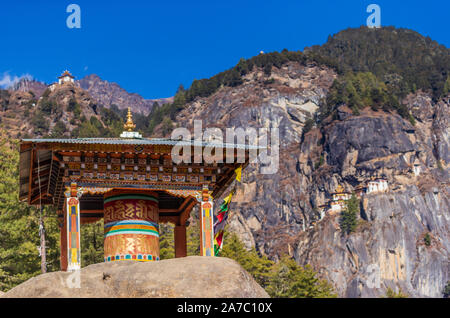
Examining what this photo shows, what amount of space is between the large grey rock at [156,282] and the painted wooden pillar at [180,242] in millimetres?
11883

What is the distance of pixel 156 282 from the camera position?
1208cm

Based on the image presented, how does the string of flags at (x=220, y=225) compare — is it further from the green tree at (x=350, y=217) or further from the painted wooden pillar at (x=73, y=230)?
the green tree at (x=350, y=217)

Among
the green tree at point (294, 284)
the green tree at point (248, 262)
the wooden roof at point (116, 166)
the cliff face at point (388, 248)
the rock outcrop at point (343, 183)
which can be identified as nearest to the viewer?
the wooden roof at point (116, 166)

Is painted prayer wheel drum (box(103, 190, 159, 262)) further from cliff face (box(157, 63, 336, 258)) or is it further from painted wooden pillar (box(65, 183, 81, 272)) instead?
cliff face (box(157, 63, 336, 258))

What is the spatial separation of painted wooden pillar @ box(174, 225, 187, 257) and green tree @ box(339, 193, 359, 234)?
115m

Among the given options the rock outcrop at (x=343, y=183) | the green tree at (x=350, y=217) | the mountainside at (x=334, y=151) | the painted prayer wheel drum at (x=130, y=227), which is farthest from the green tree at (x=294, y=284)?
the green tree at (x=350, y=217)

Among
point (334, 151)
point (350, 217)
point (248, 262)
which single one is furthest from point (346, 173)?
point (248, 262)

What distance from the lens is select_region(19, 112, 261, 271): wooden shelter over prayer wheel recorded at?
65.9 ft

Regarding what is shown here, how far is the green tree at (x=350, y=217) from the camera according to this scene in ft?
451

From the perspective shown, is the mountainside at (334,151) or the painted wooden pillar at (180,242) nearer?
the painted wooden pillar at (180,242)

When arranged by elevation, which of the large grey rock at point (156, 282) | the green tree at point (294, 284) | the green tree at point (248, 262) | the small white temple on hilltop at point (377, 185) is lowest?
the green tree at point (294, 284)

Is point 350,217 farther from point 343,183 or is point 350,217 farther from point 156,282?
point 156,282

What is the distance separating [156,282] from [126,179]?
9165 millimetres

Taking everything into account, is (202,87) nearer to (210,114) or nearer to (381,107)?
(210,114)
